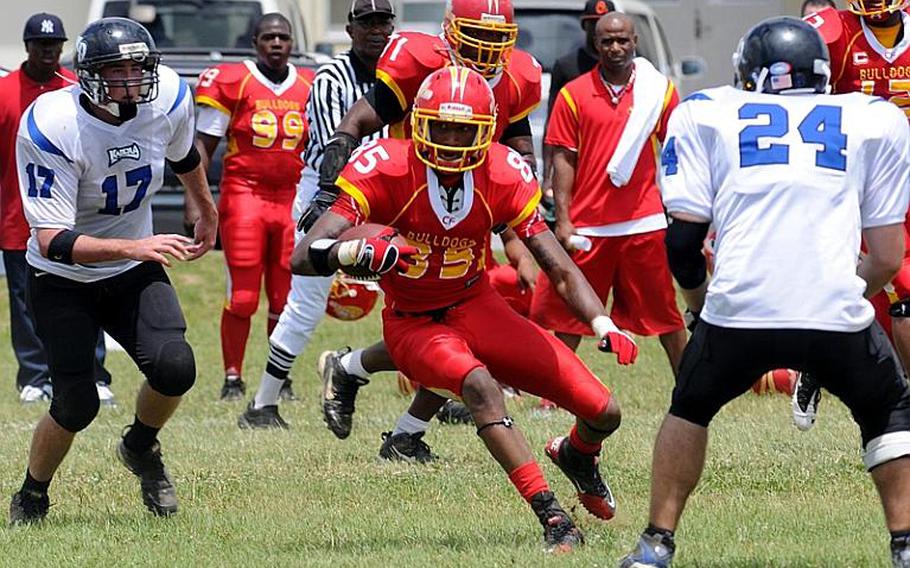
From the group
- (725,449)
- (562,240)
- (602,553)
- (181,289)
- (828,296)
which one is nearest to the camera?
(828,296)

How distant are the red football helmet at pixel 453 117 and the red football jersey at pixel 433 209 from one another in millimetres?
101

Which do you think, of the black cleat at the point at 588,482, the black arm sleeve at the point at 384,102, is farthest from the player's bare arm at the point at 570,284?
the black arm sleeve at the point at 384,102

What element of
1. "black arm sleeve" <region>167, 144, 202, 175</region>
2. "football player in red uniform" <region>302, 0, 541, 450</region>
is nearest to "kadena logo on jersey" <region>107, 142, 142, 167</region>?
"black arm sleeve" <region>167, 144, 202, 175</region>

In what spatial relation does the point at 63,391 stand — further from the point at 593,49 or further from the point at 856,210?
the point at 593,49

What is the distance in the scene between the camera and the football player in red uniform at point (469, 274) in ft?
19.0

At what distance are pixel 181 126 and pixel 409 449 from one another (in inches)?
72.2

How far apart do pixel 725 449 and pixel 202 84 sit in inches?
157

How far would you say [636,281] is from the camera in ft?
29.3

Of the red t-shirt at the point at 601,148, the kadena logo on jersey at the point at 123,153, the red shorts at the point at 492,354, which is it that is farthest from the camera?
the red t-shirt at the point at 601,148

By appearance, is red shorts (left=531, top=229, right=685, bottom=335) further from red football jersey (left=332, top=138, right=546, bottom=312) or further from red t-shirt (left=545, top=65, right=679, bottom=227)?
red football jersey (left=332, top=138, right=546, bottom=312)

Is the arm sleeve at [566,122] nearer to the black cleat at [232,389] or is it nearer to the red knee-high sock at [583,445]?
the black cleat at [232,389]

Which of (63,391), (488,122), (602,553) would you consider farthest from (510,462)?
(63,391)

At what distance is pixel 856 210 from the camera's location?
495cm

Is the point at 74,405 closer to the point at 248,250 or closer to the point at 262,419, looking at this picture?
the point at 262,419
